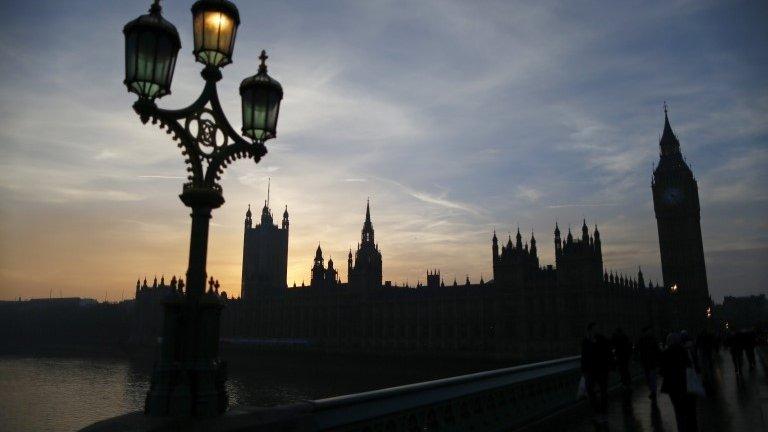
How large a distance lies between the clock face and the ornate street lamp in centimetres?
12153

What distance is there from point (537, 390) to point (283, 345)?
91.2 meters

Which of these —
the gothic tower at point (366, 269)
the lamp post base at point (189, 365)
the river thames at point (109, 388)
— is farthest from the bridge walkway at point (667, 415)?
the gothic tower at point (366, 269)

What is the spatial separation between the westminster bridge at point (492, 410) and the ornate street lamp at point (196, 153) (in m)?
0.52

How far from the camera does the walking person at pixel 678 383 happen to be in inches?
320

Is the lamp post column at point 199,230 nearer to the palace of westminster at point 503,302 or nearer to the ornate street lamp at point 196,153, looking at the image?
the ornate street lamp at point 196,153

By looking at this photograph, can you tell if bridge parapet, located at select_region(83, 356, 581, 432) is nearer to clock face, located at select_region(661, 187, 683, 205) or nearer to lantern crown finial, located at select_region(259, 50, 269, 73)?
lantern crown finial, located at select_region(259, 50, 269, 73)

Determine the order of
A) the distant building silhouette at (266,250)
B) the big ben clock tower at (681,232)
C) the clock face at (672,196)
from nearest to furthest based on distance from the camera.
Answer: the big ben clock tower at (681,232)
the clock face at (672,196)
the distant building silhouette at (266,250)

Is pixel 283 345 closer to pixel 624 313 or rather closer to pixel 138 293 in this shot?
pixel 138 293

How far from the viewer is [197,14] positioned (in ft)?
20.2

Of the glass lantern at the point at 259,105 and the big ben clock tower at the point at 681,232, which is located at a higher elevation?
the big ben clock tower at the point at 681,232

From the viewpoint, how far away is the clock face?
358ft

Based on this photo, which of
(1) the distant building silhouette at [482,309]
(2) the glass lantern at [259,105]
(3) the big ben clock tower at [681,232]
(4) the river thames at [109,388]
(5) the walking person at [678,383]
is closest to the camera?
(2) the glass lantern at [259,105]

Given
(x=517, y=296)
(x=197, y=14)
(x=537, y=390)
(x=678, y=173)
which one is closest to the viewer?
(x=197, y=14)

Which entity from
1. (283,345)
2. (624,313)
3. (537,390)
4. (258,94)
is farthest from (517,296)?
(258,94)
